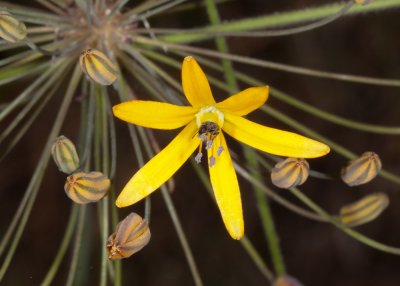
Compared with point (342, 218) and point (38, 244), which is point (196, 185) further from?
point (342, 218)

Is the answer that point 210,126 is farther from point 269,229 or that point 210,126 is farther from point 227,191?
point 269,229

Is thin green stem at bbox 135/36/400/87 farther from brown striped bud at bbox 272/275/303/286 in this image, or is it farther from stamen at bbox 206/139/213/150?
brown striped bud at bbox 272/275/303/286

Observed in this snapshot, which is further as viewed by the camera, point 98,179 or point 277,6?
point 277,6

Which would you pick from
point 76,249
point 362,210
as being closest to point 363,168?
point 362,210

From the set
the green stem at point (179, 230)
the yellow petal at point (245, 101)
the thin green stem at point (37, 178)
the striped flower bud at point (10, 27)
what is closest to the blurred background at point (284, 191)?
the thin green stem at point (37, 178)

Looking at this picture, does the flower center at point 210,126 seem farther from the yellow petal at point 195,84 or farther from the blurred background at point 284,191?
the blurred background at point 284,191

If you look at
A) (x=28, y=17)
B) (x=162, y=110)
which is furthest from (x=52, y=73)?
(x=162, y=110)
